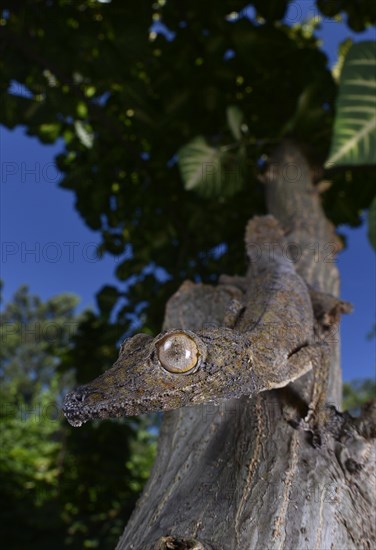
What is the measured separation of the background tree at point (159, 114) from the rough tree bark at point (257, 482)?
7.30 ft

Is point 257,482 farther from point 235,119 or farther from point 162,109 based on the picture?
point 162,109

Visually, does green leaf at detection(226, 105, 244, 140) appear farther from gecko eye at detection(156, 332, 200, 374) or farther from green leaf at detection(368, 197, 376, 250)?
gecko eye at detection(156, 332, 200, 374)

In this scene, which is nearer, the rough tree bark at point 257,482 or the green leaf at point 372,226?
the rough tree bark at point 257,482

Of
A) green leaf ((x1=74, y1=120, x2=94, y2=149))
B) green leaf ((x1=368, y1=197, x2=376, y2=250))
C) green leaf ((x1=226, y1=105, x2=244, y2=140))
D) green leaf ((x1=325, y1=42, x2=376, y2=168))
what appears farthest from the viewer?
green leaf ((x1=74, y1=120, x2=94, y2=149))

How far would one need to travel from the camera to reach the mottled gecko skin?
108 centimetres

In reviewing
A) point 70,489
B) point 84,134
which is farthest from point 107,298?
point 70,489

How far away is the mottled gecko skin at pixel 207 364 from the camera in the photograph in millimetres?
1085

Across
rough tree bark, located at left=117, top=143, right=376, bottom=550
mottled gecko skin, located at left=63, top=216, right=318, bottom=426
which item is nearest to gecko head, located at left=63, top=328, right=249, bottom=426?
mottled gecko skin, located at left=63, top=216, right=318, bottom=426

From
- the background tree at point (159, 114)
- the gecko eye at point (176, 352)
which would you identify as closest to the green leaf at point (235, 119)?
the background tree at point (159, 114)

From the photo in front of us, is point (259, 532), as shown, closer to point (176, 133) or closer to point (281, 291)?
point (281, 291)

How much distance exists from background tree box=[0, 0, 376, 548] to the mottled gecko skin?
1.91 metres

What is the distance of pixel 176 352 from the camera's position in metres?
1.13

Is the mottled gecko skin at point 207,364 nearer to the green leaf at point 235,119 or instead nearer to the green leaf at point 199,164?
the green leaf at point 199,164

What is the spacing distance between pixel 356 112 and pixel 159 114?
2063 mm
